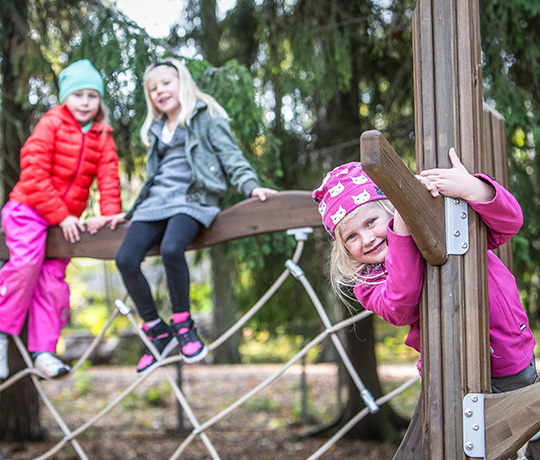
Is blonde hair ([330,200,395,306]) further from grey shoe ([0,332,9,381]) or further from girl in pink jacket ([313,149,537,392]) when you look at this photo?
grey shoe ([0,332,9,381])

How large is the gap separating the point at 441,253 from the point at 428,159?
A: 8.6 inches

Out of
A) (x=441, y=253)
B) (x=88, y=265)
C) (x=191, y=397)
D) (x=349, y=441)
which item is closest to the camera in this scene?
(x=441, y=253)

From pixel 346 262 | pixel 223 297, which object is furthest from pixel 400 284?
pixel 223 297

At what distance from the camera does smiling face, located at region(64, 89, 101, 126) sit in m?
2.69

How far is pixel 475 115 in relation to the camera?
137cm

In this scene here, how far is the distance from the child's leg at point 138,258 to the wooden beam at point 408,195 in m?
1.36

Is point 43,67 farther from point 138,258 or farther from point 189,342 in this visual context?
point 189,342

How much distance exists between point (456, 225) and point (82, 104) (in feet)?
6.27

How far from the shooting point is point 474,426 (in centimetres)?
129

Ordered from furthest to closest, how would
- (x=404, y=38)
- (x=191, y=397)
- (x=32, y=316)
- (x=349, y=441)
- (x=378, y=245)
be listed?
(x=191, y=397) < (x=349, y=441) < (x=404, y=38) < (x=32, y=316) < (x=378, y=245)

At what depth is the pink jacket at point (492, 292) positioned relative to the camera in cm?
132

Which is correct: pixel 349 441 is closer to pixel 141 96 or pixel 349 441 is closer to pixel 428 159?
pixel 141 96

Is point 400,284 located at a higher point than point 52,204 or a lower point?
lower

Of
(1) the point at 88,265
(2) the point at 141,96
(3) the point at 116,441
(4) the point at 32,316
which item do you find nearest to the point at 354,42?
(2) the point at 141,96
